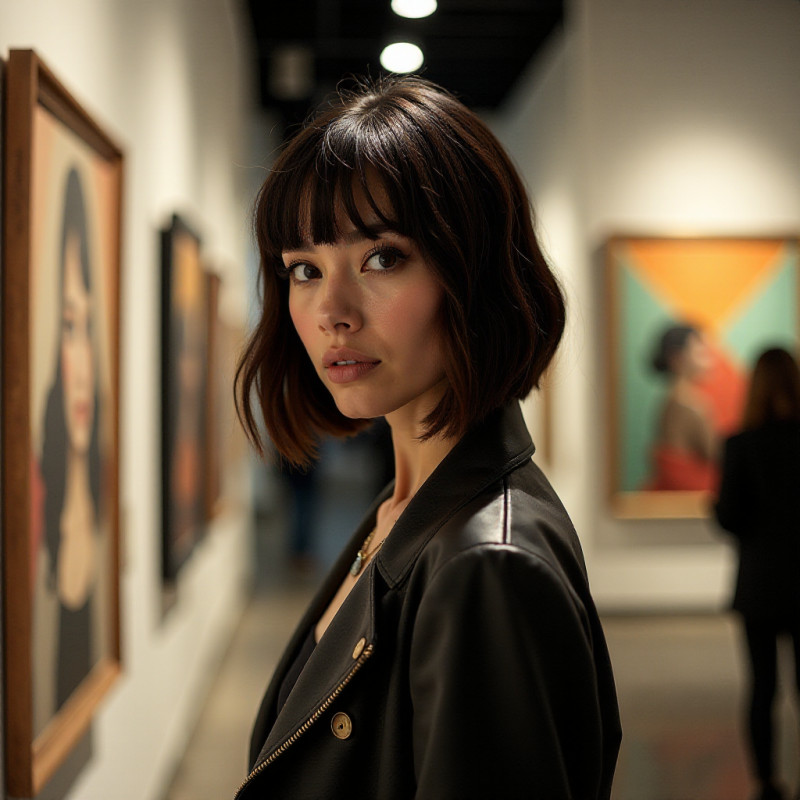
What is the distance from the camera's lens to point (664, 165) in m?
5.81

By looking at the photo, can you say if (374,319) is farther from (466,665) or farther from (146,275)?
(146,275)

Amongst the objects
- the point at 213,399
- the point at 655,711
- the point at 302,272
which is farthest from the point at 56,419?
the point at 655,711

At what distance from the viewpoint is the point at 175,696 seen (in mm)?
3648

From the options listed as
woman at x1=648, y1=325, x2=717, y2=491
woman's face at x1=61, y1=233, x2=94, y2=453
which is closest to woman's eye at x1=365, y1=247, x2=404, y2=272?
woman's face at x1=61, y1=233, x2=94, y2=453

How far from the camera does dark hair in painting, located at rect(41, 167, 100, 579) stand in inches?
68.1

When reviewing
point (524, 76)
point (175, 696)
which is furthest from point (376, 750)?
point (524, 76)

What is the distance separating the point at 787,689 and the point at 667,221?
2.88m

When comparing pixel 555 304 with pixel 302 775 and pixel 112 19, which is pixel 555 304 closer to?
pixel 302 775

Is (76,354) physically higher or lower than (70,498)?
higher

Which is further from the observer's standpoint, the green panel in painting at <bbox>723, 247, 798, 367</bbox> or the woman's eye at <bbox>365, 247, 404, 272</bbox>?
the green panel in painting at <bbox>723, 247, 798, 367</bbox>

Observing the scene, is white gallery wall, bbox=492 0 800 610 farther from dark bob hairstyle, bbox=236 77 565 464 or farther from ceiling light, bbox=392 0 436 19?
dark bob hairstyle, bbox=236 77 565 464

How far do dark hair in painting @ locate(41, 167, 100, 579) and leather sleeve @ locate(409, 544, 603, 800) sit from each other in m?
1.12

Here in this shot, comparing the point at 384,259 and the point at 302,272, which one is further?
the point at 302,272

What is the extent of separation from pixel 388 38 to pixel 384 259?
6295 millimetres
